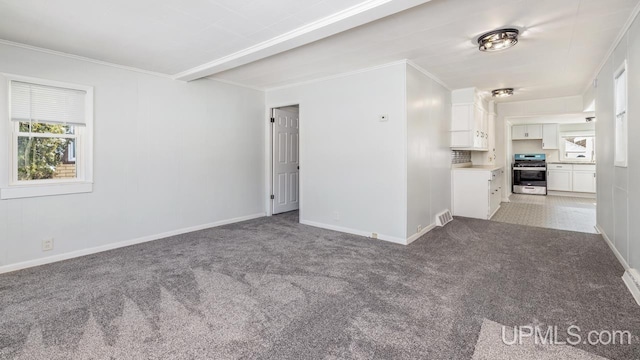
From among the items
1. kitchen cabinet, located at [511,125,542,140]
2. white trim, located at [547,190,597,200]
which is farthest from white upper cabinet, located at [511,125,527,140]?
white trim, located at [547,190,597,200]

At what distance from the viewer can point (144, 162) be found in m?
3.99

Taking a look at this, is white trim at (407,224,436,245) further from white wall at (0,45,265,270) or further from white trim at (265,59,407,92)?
white wall at (0,45,265,270)

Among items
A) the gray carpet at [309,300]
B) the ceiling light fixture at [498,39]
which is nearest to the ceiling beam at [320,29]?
the ceiling light fixture at [498,39]

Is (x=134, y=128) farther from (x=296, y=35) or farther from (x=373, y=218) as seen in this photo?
(x=373, y=218)

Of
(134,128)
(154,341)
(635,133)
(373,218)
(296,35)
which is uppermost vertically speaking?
(296,35)

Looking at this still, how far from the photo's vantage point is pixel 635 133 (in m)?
2.52

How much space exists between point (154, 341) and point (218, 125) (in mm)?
3519

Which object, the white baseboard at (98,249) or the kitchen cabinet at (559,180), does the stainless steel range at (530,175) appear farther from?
the white baseboard at (98,249)

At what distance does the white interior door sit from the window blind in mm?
2885

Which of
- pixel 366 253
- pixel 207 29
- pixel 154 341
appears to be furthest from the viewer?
pixel 366 253

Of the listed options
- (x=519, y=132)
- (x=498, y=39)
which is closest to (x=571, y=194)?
(x=519, y=132)

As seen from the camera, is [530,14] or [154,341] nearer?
[154,341]

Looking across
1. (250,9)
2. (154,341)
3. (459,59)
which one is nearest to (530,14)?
(459,59)

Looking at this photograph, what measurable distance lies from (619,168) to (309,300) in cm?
339
